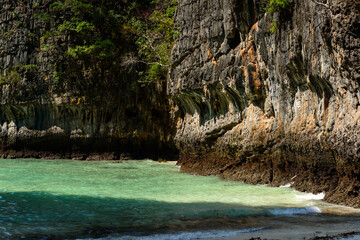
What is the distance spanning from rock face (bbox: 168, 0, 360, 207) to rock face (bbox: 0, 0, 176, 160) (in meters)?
7.52

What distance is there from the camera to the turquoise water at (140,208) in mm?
6234

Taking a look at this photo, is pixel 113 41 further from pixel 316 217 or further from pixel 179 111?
pixel 316 217

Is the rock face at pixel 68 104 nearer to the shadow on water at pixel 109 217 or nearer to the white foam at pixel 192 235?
the shadow on water at pixel 109 217

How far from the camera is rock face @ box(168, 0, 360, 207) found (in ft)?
24.4

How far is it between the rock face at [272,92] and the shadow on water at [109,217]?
2063 millimetres

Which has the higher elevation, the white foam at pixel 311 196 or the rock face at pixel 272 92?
the rock face at pixel 272 92

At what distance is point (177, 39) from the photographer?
1755cm

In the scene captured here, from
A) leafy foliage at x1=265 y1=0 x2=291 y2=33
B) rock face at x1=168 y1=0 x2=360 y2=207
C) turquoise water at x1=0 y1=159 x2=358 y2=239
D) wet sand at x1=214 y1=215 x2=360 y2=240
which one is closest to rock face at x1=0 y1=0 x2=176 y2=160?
rock face at x1=168 y1=0 x2=360 y2=207

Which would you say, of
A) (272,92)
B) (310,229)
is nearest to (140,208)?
(310,229)

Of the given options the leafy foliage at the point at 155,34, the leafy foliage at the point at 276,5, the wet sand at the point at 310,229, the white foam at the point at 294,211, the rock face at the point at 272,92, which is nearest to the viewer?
the wet sand at the point at 310,229

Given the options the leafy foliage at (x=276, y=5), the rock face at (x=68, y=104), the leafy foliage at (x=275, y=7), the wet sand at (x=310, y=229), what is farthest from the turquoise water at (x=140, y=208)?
the rock face at (x=68, y=104)

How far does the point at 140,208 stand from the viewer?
7938 mm

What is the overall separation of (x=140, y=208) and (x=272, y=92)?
543 centimetres

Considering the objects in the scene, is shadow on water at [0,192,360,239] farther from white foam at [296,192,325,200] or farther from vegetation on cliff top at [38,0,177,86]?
vegetation on cliff top at [38,0,177,86]
